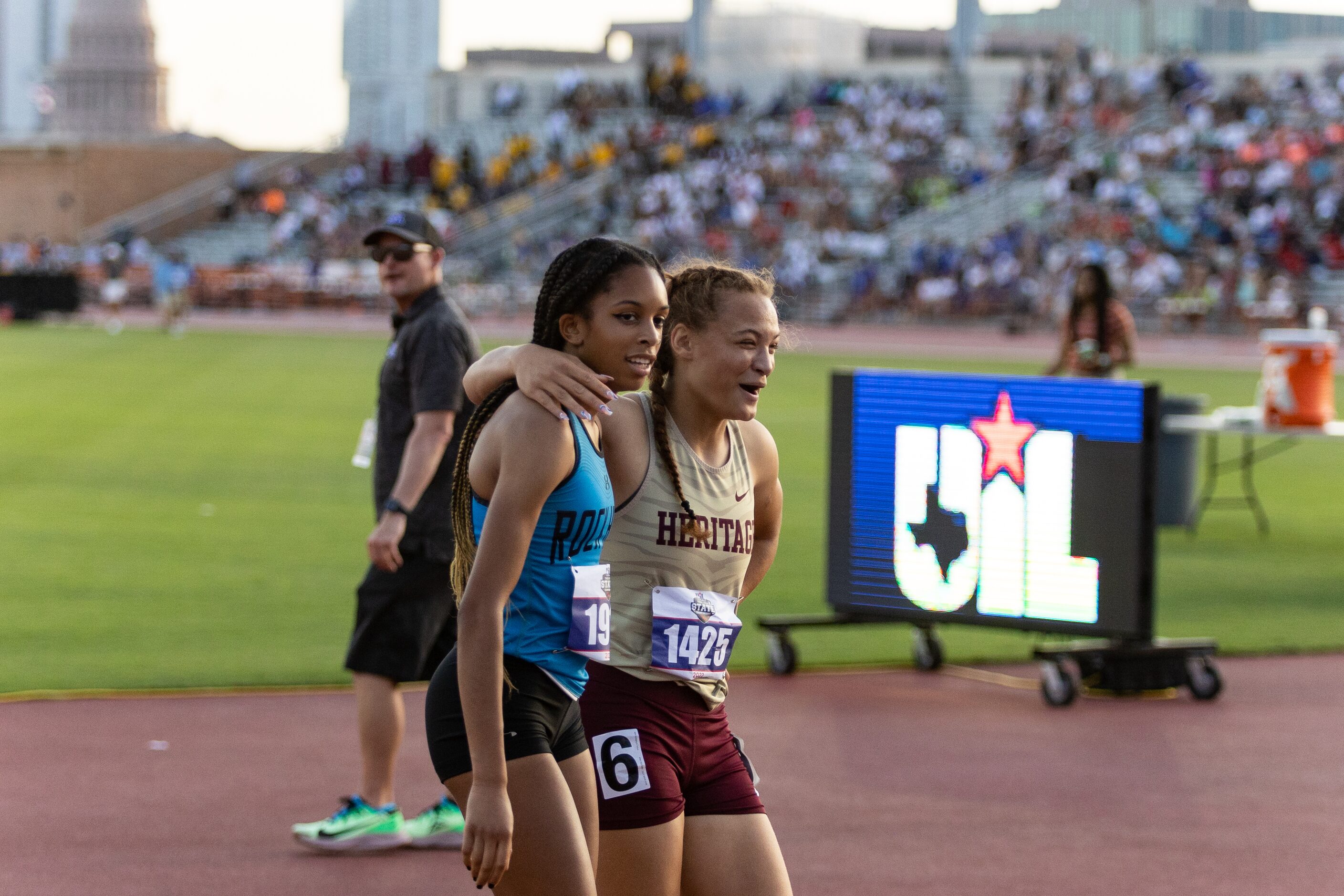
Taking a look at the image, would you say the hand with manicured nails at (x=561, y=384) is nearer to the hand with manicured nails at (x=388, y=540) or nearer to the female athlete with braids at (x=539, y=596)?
the female athlete with braids at (x=539, y=596)

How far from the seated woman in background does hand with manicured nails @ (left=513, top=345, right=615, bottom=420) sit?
8.90 metres

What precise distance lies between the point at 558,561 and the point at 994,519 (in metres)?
4.68

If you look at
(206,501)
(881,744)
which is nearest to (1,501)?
(206,501)

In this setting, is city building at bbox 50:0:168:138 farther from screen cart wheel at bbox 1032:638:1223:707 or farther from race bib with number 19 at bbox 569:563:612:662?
race bib with number 19 at bbox 569:563:612:662

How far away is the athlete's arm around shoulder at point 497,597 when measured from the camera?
3.16m

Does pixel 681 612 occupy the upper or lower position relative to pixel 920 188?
lower

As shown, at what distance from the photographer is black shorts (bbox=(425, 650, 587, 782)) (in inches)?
131

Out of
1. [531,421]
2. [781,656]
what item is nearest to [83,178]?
[781,656]

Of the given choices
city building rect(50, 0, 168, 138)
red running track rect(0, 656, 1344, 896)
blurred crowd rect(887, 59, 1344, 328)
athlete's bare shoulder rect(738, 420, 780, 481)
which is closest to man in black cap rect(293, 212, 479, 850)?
red running track rect(0, 656, 1344, 896)

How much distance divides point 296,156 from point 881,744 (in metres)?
63.8

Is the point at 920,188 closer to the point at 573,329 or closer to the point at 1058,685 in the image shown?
the point at 1058,685

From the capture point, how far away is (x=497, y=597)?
321 cm

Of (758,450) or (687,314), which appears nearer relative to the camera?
(687,314)

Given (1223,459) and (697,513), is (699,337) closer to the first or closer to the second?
(697,513)
